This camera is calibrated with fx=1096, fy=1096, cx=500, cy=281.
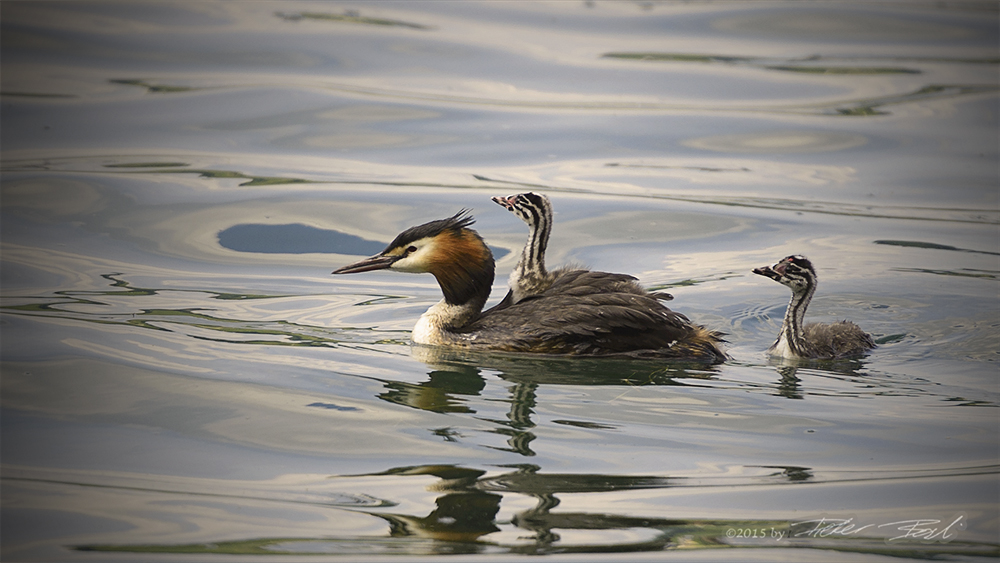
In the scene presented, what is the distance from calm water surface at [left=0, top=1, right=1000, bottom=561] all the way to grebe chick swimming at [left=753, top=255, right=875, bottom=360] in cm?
17

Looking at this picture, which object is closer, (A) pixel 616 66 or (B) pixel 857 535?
(B) pixel 857 535

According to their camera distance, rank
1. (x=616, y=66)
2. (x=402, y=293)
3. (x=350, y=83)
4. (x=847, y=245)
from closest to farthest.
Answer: (x=402, y=293), (x=847, y=245), (x=350, y=83), (x=616, y=66)

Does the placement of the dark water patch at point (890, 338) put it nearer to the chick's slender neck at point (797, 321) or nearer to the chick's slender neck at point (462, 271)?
the chick's slender neck at point (797, 321)

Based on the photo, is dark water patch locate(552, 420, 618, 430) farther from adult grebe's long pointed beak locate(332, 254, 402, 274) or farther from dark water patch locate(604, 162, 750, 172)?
dark water patch locate(604, 162, 750, 172)

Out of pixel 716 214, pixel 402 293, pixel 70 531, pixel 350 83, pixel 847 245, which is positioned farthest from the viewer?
pixel 350 83

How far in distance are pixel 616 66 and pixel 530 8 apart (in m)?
2.74

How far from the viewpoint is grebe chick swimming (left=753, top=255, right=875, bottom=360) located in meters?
7.32

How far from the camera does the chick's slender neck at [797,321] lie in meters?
7.30

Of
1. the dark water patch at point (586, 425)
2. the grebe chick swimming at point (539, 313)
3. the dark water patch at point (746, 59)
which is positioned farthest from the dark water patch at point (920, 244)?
the dark water patch at point (746, 59)

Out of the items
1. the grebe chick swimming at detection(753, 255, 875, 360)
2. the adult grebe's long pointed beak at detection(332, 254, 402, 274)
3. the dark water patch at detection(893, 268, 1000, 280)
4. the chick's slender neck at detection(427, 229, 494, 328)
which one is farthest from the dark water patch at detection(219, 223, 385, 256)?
the dark water patch at detection(893, 268, 1000, 280)

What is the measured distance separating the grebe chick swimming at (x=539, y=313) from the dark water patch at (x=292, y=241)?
2582 mm

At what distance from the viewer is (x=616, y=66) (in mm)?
15820

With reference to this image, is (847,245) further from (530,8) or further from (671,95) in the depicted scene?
(530,8)

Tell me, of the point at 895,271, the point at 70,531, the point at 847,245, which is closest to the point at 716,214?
the point at 847,245
